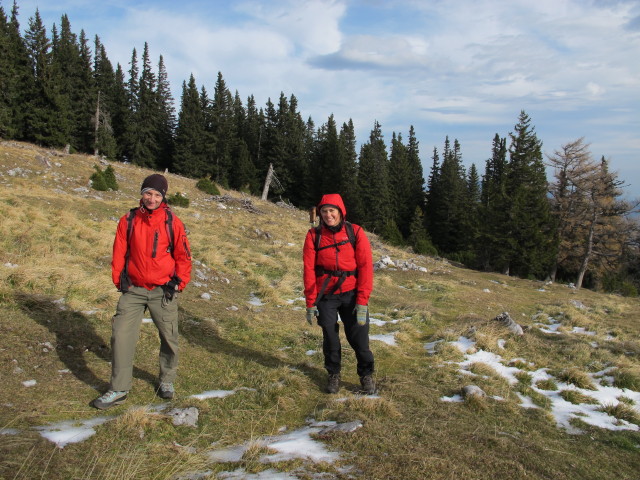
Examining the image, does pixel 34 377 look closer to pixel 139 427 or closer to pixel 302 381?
pixel 139 427

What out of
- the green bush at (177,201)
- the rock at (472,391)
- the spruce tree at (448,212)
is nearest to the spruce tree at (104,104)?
the green bush at (177,201)

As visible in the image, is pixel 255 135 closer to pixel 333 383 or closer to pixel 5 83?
pixel 5 83

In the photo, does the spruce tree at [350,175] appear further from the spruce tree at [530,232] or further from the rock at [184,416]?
the rock at [184,416]

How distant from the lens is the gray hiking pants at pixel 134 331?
12.6 ft

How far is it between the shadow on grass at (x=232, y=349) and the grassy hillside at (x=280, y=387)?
38mm

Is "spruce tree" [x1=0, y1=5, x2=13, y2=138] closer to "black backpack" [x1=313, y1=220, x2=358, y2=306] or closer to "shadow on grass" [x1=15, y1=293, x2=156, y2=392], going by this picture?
"shadow on grass" [x1=15, y1=293, x2=156, y2=392]

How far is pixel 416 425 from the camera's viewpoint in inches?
148

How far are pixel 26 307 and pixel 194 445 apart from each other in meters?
3.91

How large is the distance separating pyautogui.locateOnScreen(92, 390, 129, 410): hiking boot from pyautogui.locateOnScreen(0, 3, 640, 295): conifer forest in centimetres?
2948

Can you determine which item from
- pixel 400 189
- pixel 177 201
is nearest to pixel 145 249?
pixel 177 201

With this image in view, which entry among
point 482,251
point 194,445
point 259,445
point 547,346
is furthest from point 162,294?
point 482,251

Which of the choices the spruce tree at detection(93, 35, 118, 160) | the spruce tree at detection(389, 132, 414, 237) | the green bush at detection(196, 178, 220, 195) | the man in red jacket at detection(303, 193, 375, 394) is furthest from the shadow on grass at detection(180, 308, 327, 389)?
the spruce tree at detection(389, 132, 414, 237)

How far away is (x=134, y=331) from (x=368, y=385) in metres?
2.56

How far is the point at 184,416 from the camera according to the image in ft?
12.0
